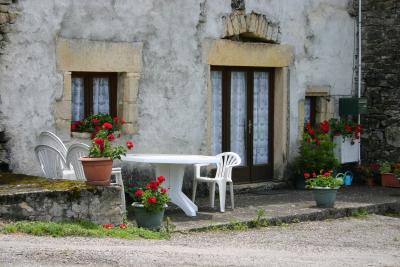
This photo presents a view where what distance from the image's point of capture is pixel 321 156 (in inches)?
535

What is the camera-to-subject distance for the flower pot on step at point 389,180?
1455cm

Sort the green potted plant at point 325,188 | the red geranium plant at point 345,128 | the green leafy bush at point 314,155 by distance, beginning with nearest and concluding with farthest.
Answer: the green potted plant at point 325,188 → the green leafy bush at point 314,155 → the red geranium plant at point 345,128

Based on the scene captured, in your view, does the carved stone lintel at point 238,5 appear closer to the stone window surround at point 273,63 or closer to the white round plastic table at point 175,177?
the stone window surround at point 273,63

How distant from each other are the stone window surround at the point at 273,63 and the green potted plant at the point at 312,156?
0.25 m

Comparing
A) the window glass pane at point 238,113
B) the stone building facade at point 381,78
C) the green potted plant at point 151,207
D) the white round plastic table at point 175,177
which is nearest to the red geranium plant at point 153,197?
the green potted plant at point 151,207

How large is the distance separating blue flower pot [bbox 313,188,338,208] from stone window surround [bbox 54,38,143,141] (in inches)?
100

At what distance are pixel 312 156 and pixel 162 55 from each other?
3168mm

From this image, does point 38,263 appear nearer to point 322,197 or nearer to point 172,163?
point 172,163

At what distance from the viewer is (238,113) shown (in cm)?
1341

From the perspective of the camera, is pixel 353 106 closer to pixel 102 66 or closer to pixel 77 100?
pixel 102 66

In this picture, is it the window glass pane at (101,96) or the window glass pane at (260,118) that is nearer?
the window glass pane at (101,96)

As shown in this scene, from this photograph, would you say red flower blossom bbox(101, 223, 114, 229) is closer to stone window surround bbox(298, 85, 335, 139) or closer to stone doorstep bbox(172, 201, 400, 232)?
stone doorstep bbox(172, 201, 400, 232)

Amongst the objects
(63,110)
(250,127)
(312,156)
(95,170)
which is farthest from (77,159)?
(312,156)

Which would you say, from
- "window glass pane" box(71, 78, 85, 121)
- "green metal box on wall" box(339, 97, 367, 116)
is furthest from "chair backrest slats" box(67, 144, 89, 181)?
"green metal box on wall" box(339, 97, 367, 116)
